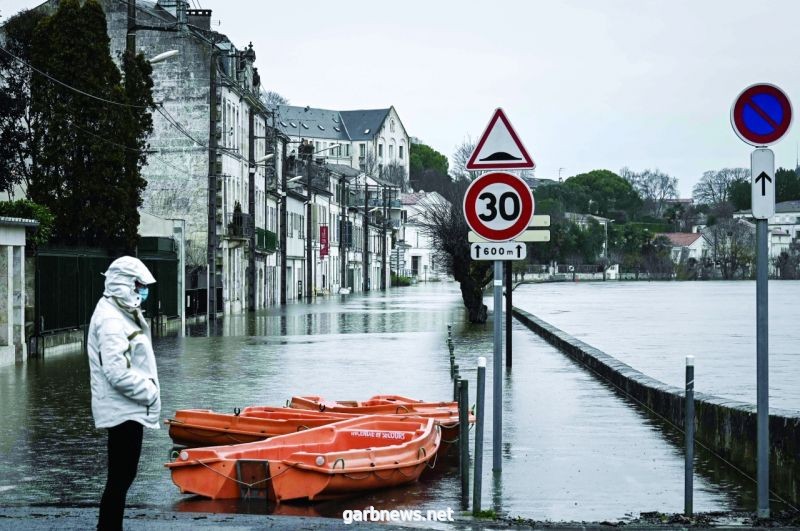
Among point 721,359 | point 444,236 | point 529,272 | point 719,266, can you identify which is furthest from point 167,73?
point 719,266

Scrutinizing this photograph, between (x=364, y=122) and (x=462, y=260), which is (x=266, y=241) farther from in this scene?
(x=364, y=122)

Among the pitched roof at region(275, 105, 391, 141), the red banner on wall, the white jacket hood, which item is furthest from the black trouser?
the pitched roof at region(275, 105, 391, 141)

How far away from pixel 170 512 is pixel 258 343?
76.0 feet

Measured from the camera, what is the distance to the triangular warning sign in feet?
35.1

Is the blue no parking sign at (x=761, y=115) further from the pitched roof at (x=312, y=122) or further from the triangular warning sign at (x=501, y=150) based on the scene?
the pitched roof at (x=312, y=122)

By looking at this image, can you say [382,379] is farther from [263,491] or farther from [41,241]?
[263,491]

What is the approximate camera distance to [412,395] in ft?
60.2

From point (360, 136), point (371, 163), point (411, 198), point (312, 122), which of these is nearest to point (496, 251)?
point (411, 198)

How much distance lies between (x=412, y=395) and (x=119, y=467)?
1091 centimetres

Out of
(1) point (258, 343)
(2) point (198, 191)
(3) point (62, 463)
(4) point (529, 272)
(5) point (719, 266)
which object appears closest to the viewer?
(3) point (62, 463)

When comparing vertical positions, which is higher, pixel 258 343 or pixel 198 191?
pixel 198 191

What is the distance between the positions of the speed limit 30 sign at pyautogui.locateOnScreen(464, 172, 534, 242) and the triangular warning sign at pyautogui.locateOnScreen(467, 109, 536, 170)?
246mm

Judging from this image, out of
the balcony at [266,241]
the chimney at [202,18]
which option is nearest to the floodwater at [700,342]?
the balcony at [266,241]

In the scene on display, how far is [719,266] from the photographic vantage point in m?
176
